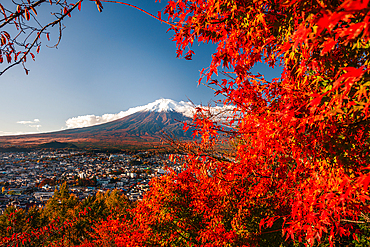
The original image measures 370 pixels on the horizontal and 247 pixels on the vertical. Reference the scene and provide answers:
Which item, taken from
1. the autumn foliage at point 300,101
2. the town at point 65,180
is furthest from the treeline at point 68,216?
the autumn foliage at point 300,101

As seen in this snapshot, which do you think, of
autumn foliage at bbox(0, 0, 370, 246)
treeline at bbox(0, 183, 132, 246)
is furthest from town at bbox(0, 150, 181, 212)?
autumn foliage at bbox(0, 0, 370, 246)

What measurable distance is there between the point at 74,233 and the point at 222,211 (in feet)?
80.6

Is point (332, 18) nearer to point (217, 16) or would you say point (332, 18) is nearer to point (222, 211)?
point (217, 16)

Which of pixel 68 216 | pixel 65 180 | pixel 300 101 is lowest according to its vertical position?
pixel 65 180

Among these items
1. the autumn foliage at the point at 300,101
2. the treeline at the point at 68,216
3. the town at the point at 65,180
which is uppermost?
the autumn foliage at the point at 300,101

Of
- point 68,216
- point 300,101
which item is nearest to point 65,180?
point 68,216

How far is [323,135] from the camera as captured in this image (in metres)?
2.22

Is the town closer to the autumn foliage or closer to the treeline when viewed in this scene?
the treeline

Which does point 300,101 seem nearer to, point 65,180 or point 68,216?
point 68,216

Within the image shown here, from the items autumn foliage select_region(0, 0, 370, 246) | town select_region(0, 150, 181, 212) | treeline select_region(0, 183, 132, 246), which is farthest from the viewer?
town select_region(0, 150, 181, 212)

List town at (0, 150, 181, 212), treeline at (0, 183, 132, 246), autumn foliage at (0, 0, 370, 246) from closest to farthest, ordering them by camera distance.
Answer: autumn foliage at (0, 0, 370, 246) < treeline at (0, 183, 132, 246) < town at (0, 150, 181, 212)

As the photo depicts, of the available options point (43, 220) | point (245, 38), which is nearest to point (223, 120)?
point (245, 38)

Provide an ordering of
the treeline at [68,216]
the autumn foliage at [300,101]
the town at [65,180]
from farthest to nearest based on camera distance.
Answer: the town at [65,180]
the treeline at [68,216]
the autumn foliage at [300,101]

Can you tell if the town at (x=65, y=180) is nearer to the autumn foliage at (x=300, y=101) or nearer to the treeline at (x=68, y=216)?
the treeline at (x=68, y=216)
